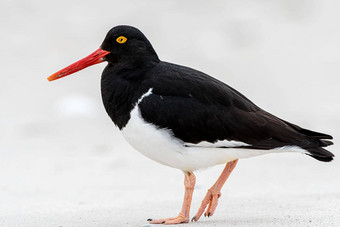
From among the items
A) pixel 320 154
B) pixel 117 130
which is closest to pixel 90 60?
pixel 320 154

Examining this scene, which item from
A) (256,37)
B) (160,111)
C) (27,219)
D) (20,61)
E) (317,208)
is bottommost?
(27,219)

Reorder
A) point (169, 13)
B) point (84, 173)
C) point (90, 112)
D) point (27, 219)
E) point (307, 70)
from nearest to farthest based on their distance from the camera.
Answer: point (27, 219) → point (84, 173) → point (90, 112) → point (307, 70) → point (169, 13)

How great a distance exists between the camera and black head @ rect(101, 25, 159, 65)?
Result: 6.41 meters

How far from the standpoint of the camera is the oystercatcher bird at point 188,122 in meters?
5.91

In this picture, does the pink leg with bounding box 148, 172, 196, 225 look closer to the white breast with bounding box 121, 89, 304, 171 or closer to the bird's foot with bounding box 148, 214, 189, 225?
the bird's foot with bounding box 148, 214, 189, 225

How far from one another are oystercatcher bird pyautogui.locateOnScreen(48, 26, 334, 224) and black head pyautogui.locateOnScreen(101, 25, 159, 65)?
0.03 meters

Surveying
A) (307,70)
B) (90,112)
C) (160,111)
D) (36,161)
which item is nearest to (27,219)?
(160,111)

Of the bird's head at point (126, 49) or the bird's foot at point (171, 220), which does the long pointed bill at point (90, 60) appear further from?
the bird's foot at point (171, 220)

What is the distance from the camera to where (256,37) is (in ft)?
44.3

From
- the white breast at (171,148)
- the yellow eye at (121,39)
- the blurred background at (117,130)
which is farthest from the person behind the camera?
the blurred background at (117,130)

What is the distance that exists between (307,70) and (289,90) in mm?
847

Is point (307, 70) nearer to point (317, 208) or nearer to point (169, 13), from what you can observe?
point (169, 13)

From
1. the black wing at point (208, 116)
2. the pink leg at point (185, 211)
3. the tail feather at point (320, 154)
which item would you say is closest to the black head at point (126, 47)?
the black wing at point (208, 116)

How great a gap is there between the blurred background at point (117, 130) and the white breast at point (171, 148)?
58cm
